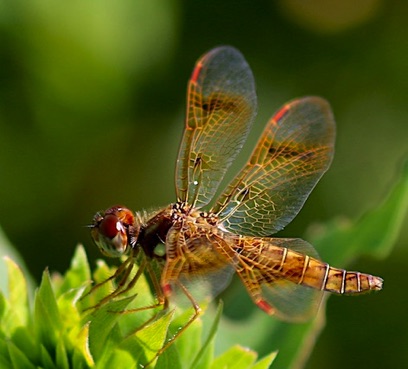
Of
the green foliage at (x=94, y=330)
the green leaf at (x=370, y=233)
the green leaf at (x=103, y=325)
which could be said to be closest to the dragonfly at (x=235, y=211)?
the green foliage at (x=94, y=330)

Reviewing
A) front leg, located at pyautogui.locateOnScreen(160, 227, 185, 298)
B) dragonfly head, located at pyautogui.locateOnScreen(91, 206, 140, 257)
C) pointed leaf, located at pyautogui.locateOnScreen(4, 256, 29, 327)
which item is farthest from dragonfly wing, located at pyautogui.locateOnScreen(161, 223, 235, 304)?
pointed leaf, located at pyautogui.locateOnScreen(4, 256, 29, 327)

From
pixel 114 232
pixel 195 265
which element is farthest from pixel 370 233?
pixel 114 232

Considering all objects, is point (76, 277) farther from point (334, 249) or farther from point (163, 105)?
point (163, 105)

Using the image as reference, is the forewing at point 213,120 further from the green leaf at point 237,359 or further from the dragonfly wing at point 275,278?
the green leaf at point 237,359

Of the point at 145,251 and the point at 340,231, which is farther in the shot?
the point at 340,231

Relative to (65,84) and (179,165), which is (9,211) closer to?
(65,84)

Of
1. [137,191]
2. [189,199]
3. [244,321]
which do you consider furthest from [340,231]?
[137,191]
